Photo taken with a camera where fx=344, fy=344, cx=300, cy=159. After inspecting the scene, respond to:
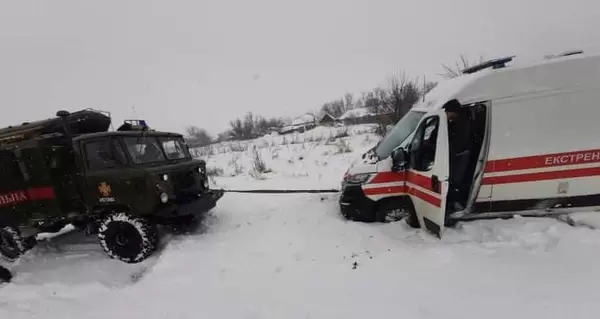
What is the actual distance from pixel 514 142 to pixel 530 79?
92 centimetres

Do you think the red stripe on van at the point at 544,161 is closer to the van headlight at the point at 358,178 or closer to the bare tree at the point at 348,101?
the van headlight at the point at 358,178

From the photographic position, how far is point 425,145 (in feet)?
17.0

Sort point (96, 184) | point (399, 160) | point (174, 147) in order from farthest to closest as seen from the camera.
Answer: point (174, 147)
point (96, 184)
point (399, 160)

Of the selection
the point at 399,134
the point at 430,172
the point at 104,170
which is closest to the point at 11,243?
the point at 104,170

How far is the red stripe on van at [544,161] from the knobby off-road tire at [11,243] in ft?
27.5

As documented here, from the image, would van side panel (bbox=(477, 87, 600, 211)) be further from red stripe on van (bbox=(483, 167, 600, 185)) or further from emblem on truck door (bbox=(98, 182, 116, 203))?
emblem on truck door (bbox=(98, 182, 116, 203))

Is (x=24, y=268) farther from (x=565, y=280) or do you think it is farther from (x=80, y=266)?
(x=565, y=280)

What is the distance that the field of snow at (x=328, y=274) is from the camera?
11.7ft

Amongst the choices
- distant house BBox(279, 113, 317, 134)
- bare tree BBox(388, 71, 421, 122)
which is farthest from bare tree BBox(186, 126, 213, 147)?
bare tree BBox(388, 71, 421, 122)

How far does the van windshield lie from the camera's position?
18.8 feet

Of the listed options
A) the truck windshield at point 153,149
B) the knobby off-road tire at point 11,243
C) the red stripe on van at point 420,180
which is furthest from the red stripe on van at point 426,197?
the knobby off-road tire at point 11,243

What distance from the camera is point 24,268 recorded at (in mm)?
A: 6098

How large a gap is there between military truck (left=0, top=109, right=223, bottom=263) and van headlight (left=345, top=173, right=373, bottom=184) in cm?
262

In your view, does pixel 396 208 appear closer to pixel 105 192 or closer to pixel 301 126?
pixel 105 192
